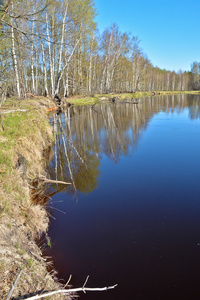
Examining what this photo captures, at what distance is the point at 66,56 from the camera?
25.0 meters

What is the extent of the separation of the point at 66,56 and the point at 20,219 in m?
24.9

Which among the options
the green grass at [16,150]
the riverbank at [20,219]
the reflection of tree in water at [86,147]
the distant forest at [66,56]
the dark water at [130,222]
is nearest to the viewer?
the riverbank at [20,219]

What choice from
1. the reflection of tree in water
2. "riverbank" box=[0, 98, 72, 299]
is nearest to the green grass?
"riverbank" box=[0, 98, 72, 299]

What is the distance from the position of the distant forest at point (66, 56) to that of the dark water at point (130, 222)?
16.5ft

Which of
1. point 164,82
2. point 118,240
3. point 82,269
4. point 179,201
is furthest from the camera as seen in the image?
point 164,82

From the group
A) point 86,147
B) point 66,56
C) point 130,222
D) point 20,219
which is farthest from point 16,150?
point 66,56

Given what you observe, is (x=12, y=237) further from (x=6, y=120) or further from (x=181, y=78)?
(x=181, y=78)

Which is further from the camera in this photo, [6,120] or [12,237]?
[6,120]

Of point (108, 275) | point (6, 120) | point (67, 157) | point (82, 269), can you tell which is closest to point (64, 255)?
point (82, 269)

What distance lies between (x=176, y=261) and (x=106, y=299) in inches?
51.1

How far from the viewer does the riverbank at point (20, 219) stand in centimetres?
239

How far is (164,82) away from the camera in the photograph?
99.3m

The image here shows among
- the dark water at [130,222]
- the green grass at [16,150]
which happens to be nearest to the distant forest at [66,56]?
the green grass at [16,150]

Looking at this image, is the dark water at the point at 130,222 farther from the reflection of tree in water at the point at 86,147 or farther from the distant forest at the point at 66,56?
the distant forest at the point at 66,56
